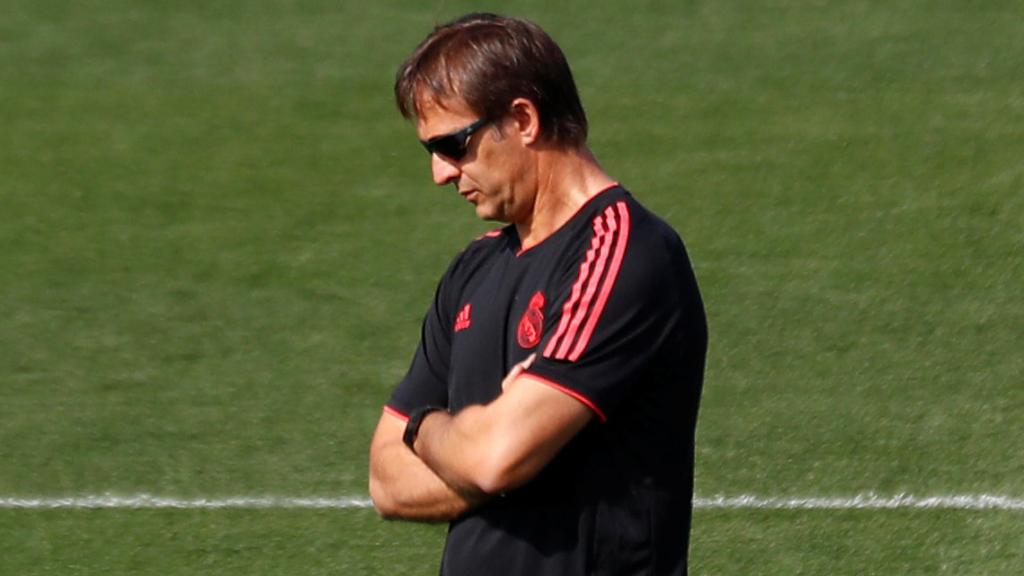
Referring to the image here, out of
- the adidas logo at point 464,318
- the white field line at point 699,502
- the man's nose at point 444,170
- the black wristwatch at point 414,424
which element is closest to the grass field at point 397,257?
the white field line at point 699,502

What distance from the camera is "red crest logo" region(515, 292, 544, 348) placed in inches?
136

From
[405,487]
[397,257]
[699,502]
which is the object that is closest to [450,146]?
[405,487]

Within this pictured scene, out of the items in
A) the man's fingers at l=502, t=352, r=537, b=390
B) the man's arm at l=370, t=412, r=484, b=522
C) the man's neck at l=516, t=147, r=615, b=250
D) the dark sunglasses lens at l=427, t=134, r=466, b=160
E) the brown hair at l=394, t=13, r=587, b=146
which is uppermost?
the brown hair at l=394, t=13, r=587, b=146

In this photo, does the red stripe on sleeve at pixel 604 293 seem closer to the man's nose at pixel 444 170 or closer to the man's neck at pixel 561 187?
the man's neck at pixel 561 187

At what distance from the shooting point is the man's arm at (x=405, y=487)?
3594mm

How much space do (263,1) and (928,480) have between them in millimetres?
7600

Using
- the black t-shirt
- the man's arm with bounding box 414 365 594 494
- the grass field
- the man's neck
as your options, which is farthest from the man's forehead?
the grass field

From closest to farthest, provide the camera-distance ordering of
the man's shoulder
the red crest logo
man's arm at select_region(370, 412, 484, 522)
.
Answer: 1. the red crest logo
2. man's arm at select_region(370, 412, 484, 522)
3. the man's shoulder

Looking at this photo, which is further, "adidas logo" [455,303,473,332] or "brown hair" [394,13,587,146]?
"adidas logo" [455,303,473,332]

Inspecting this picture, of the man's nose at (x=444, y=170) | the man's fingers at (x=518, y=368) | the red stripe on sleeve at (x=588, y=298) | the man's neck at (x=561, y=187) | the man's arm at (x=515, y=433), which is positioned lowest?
the man's arm at (x=515, y=433)

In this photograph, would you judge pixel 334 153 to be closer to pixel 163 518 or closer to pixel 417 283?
pixel 417 283

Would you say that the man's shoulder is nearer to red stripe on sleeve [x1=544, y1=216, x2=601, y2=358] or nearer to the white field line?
red stripe on sleeve [x1=544, y1=216, x2=601, y2=358]

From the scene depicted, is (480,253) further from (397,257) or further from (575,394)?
(397,257)

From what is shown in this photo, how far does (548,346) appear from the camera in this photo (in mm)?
3369
